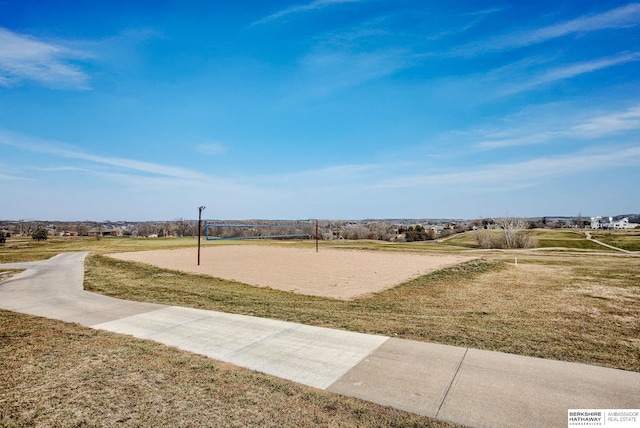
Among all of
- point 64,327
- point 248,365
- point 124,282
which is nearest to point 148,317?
point 64,327

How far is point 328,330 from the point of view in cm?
715

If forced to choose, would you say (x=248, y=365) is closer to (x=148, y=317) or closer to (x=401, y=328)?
(x=401, y=328)

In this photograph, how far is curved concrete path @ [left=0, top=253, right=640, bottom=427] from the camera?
13.4 ft

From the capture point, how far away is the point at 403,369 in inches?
203

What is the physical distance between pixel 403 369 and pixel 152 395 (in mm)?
3510

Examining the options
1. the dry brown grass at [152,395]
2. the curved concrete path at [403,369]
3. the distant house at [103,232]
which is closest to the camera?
the dry brown grass at [152,395]

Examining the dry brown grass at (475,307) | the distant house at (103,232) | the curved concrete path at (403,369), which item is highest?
the distant house at (103,232)

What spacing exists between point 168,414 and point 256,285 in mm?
11032

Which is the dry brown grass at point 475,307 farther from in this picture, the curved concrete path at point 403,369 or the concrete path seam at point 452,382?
the concrete path seam at point 452,382

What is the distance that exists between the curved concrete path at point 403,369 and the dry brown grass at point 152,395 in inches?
13.1

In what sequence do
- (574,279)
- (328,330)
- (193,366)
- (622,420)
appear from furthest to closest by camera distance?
1. (574,279)
2. (328,330)
3. (193,366)
4. (622,420)

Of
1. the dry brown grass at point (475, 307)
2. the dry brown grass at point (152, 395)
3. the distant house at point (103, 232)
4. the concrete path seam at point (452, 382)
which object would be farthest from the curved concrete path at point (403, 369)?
the distant house at point (103, 232)

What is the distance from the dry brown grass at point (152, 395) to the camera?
149 inches

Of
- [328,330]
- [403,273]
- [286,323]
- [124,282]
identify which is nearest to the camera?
[328,330]
